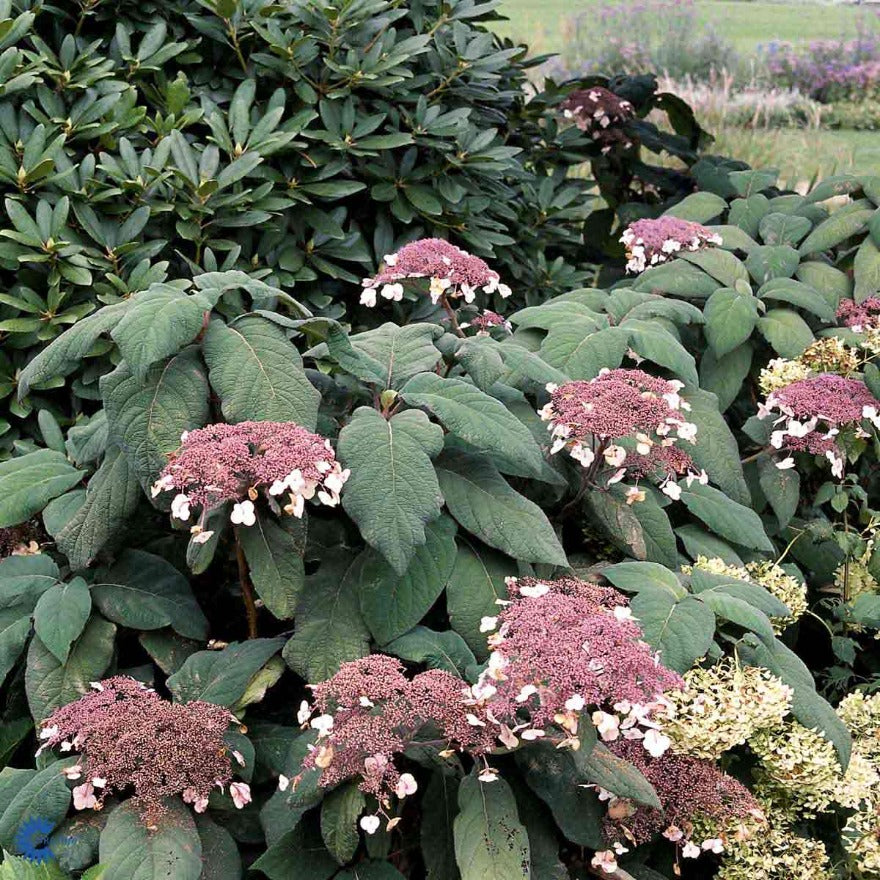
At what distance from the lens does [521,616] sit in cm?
154

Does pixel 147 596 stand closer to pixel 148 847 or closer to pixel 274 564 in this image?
pixel 274 564

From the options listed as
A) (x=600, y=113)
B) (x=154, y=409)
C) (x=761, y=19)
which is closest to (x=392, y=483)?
(x=154, y=409)

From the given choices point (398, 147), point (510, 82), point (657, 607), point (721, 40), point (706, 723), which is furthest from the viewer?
point (721, 40)

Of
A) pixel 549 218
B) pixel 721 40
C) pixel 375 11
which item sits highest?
pixel 375 11

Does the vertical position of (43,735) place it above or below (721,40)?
above

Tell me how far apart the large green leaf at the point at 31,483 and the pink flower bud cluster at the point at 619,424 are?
868 millimetres

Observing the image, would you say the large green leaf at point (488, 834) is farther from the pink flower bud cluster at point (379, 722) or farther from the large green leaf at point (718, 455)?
the large green leaf at point (718, 455)

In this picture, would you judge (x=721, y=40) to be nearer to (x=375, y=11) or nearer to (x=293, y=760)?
(x=375, y=11)

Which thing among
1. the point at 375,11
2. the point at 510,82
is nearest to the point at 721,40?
the point at 510,82

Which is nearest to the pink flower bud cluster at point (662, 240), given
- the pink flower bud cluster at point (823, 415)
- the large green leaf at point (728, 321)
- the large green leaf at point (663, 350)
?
the large green leaf at point (728, 321)

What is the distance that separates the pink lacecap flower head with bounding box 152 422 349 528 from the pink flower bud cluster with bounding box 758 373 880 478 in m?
1.09

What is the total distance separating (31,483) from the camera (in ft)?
6.46

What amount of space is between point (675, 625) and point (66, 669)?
3.23 feet

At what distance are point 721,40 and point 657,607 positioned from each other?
1120 cm
